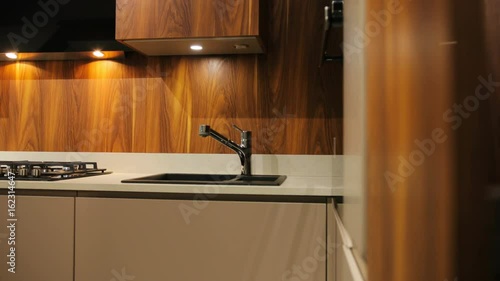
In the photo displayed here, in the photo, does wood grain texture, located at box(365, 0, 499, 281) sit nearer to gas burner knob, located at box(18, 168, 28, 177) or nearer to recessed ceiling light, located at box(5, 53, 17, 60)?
gas burner knob, located at box(18, 168, 28, 177)

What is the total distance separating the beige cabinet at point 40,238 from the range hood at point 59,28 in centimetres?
78

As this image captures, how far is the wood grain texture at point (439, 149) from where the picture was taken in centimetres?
28

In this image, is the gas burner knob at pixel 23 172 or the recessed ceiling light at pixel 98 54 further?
the recessed ceiling light at pixel 98 54

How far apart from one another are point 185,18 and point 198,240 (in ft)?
2.94

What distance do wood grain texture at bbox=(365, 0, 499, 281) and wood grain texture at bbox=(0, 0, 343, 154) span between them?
1276 millimetres

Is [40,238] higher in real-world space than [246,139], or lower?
lower

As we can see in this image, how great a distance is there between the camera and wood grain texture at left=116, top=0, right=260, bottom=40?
1382mm

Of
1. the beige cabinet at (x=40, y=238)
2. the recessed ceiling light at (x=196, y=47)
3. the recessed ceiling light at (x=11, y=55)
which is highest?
the recessed ceiling light at (x=11, y=55)

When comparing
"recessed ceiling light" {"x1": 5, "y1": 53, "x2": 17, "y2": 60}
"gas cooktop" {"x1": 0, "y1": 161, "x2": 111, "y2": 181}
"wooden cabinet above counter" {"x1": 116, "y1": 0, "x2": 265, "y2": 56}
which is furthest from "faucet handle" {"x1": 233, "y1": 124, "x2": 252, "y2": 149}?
"recessed ceiling light" {"x1": 5, "y1": 53, "x2": 17, "y2": 60}

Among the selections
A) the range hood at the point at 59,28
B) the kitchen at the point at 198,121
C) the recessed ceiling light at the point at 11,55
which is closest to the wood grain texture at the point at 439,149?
→ the kitchen at the point at 198,121

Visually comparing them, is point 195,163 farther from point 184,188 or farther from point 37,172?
point 37,172

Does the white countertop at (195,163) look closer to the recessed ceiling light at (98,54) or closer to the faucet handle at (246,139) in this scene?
the faucet handle at (246,139)

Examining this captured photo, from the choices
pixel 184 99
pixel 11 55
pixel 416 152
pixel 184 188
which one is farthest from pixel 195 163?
pixel 416 152

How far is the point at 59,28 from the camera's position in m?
1.65
